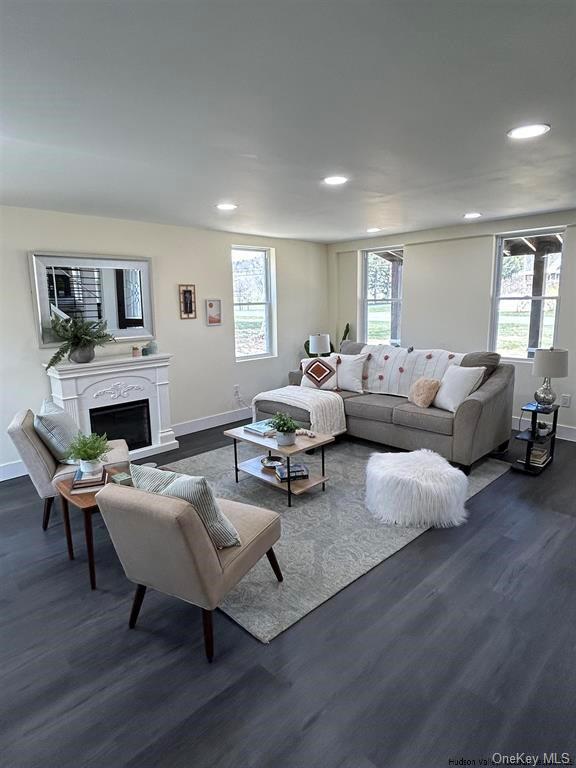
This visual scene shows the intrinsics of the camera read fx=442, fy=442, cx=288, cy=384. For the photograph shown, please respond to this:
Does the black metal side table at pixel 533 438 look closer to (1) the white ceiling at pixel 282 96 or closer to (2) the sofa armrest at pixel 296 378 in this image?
(1) the white ceiling at pixel 282 96

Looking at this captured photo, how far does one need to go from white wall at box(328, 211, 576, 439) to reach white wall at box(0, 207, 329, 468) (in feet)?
4.01

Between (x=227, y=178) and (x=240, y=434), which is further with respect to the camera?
(x=240, y=434)

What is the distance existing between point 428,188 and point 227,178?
1542 millimetres

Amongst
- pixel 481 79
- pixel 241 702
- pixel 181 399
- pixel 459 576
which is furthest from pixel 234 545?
pixel 181 399

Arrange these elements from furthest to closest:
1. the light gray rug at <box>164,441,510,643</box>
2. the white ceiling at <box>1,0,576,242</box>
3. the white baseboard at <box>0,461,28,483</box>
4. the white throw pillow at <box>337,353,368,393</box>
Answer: the white throw pillow at <box>337,353,368,393</box> < the white baseboard at <box>0,461,28,483</box> < the light gray rug at <box>164,441,510,643</box> < the white ceiling at <box>1,0,576,242</box>

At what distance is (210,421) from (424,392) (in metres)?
2.67

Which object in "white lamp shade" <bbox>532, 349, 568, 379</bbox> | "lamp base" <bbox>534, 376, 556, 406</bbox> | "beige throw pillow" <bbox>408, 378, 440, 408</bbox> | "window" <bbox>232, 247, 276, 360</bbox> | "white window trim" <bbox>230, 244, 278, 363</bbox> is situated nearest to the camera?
"white lamp shade" <bbox>532, 349, 568, 379</bbox>

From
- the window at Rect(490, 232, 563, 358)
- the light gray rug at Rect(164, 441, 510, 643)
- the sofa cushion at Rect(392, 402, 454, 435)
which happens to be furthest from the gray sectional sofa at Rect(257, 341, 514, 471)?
the window at Rect(490, 232, 563, 358)

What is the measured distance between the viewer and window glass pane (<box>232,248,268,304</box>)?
228 inches

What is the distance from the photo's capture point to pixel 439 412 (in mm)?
4133

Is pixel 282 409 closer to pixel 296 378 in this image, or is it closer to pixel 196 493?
pixel 296 378

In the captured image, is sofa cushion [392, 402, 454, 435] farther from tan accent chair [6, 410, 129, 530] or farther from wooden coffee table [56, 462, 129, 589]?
tan accent chair [6, 410, 129, 530]

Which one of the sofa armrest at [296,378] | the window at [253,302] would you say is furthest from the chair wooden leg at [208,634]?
the window at [253,302]

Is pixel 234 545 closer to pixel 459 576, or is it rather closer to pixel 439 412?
pixel 459 576
